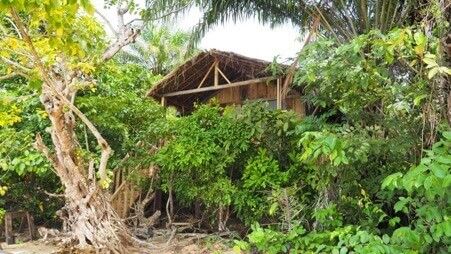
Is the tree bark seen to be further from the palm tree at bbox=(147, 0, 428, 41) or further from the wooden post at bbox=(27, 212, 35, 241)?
the palm tree at bbox=(147, 0, 428, 41)

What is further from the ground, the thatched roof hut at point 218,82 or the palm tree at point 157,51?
the palm tree at point 157,51

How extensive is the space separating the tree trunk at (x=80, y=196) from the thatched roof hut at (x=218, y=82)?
3481mm

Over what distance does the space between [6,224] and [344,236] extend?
597cm

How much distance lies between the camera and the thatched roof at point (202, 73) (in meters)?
8.30

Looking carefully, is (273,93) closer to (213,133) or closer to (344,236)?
(213,133)

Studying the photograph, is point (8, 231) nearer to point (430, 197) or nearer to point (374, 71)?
point (374, 71)

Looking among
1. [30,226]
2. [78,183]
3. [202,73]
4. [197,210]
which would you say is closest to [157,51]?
[202,73]

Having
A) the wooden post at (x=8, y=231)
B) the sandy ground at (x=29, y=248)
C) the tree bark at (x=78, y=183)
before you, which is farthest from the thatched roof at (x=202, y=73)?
the sandy ground at (x=29, y=248)

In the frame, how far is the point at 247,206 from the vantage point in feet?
19.1

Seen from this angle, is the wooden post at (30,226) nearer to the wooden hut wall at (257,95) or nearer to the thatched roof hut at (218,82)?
the thatched roof hut at (218,82)

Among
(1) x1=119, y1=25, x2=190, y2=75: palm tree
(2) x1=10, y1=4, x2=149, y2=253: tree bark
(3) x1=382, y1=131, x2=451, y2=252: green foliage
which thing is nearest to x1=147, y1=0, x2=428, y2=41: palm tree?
(3) x1=382, y1=131, x2=451, y2=252: green foliage

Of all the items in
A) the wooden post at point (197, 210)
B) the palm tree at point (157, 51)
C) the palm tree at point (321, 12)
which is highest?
the palm tree at point (157, 51)

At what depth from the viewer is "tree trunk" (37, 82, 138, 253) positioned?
561 cm

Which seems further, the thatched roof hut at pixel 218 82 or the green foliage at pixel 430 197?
the thatched roof hut at pixel 218 82
